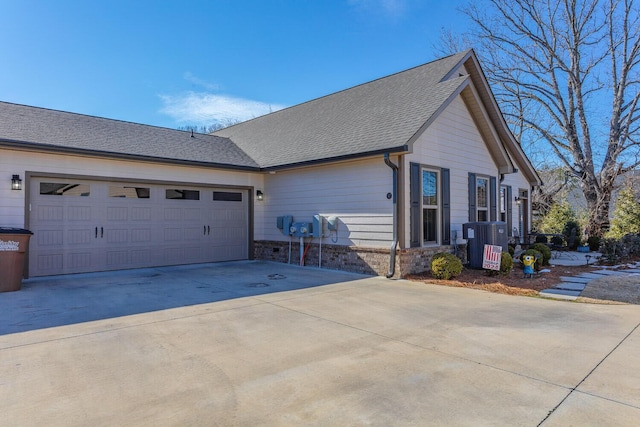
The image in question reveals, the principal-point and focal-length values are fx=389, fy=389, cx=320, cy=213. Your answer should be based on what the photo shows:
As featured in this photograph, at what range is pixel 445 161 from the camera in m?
10.3

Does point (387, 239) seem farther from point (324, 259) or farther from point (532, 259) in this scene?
point (532, 259)

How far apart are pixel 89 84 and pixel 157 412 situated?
17671 mm

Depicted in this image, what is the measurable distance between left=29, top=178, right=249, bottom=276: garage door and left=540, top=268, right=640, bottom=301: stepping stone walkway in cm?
848

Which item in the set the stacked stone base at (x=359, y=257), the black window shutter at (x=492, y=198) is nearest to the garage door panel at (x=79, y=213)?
the stacked stone base at (x=359, y=257)

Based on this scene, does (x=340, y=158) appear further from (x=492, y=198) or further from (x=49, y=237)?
(x=49, y=237)

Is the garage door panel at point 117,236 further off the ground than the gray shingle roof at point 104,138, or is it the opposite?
the gray shingle roof at point 104,138

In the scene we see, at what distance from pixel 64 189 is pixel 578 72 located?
71.1 feet

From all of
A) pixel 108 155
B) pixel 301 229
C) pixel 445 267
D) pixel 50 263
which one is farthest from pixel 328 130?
pixel 50 263

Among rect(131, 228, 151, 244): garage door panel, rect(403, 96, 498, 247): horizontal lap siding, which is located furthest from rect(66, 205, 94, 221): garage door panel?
rect(403, 96, 498, 247): horizontal lap siding

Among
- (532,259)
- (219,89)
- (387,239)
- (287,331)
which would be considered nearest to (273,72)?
(219,89)

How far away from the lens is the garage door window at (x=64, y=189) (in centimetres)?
884

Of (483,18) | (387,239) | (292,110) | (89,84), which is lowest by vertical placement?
(387,239)

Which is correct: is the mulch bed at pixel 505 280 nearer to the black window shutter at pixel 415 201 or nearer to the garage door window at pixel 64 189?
the black window shutter at pixel 415 201

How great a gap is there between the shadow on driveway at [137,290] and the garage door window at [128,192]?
1928 mm
